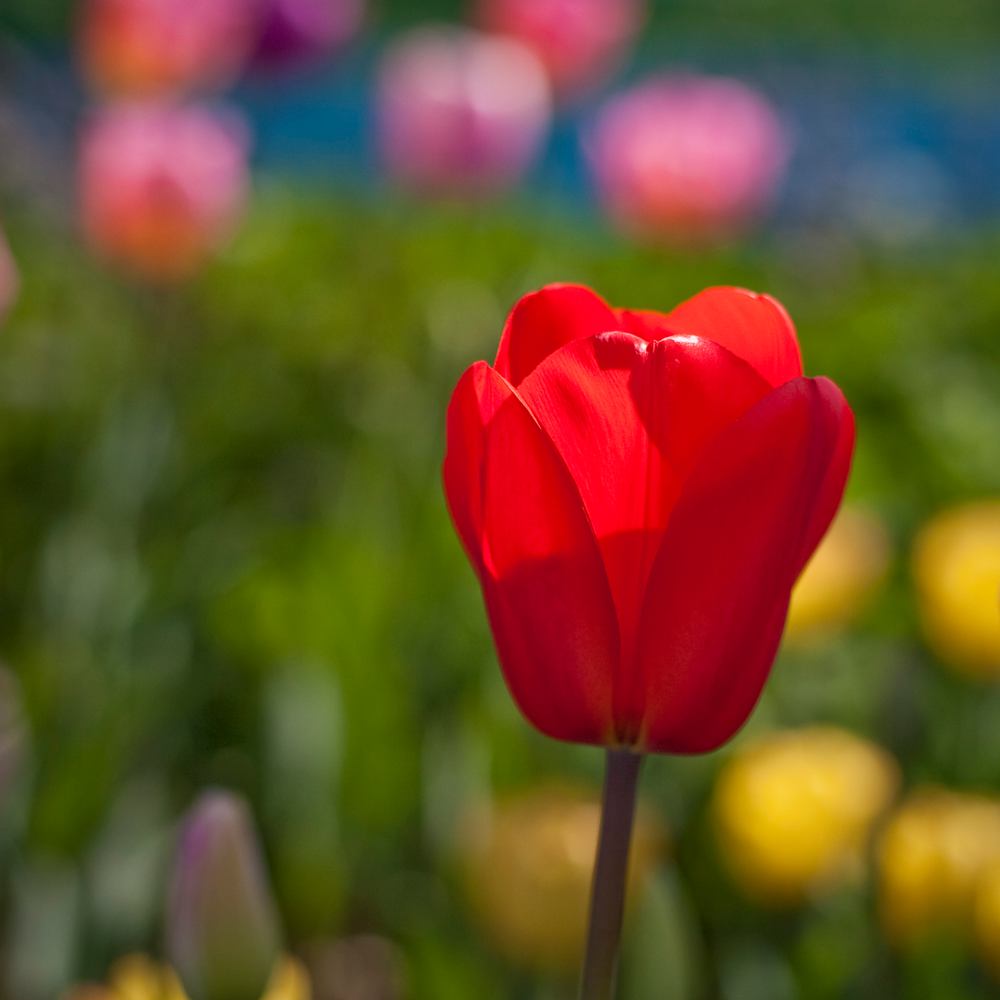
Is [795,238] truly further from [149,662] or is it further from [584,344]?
[584,344]

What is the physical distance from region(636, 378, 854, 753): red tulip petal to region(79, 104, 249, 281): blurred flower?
4.40 ft

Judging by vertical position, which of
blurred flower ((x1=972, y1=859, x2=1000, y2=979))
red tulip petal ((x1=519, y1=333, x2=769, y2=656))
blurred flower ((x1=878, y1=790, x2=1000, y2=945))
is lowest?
blurred flower ((x1=878, y1=790, x2=1000, y2=945))

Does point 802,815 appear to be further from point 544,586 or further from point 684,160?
point 684,160

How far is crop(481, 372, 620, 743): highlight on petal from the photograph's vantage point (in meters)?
0.32

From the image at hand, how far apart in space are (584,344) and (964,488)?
0.96 metres

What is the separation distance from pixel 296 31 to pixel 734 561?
65.2 inches

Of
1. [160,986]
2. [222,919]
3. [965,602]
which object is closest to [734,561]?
[222,919]

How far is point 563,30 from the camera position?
6.75ft

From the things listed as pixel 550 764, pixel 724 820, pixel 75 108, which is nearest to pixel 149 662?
pixel 550 764

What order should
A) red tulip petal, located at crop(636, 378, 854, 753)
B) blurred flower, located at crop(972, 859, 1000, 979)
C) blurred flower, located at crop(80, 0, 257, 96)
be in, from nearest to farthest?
1. red tulip petal, located at crop(636, 378, 854, 753)
2. blurred flower, located at crop(972, 859, 1000, 979)
3. blurred flower, located at crop(80, 0, 257, 96)

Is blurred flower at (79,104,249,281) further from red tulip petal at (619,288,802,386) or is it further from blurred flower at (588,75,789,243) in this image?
red tulip petal at (619,288,802,386)

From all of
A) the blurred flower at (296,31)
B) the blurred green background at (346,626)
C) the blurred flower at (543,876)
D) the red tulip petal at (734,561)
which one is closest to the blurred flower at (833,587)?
the blurred green background at (346,626)

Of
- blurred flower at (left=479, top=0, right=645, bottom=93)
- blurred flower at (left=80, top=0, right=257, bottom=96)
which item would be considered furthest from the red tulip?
blurred flower at (left=479, top=0, right=645, bottom=93)

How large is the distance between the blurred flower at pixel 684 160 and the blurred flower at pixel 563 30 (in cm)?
17
